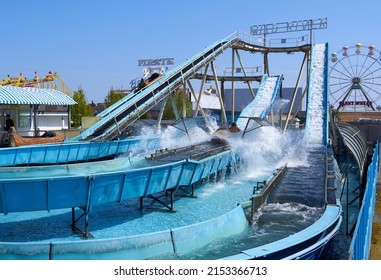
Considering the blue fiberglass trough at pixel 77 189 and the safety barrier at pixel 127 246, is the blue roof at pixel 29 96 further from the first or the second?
the safety barrier at pixel 127 246

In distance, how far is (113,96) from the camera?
43.7 meters

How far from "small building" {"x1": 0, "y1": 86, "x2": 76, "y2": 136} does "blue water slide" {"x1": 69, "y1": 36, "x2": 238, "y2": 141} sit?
4.64 m

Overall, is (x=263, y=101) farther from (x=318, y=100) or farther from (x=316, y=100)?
(x=318, y=100)

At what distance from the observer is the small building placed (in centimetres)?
2117

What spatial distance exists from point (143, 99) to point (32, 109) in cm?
805

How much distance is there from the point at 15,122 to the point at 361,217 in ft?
67.5

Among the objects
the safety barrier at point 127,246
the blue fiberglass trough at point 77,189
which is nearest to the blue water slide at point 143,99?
the blue fiberglass trough at point 77,189

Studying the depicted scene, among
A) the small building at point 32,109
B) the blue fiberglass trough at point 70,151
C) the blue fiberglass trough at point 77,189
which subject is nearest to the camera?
the blue fiberglass trough at point 77,189

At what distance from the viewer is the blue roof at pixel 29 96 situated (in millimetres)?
20381

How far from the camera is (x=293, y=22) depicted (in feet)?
96.2

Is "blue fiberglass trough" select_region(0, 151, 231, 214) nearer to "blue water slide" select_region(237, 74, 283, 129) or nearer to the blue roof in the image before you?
"blue water slide" select_region(237, 74, 283, 129)

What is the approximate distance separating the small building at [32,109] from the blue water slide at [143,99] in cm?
464

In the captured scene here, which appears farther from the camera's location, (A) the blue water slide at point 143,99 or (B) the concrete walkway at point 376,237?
(A) the blue water slide at point 143,99

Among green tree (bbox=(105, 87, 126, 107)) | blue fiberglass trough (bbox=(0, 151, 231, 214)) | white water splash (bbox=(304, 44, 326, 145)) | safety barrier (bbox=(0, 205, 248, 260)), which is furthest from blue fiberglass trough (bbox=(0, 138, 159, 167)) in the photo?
green tree (bbox=(105, 87, 126, 107))
